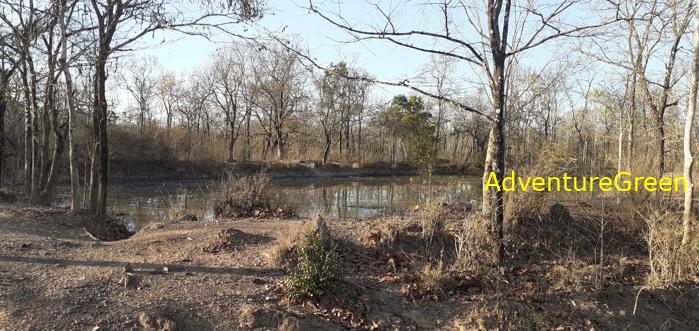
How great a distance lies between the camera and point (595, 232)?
8188mm

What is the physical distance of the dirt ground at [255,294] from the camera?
4555 mm

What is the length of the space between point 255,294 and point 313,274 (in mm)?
655

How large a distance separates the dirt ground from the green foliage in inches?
4.6

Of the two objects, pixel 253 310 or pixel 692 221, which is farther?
pixel 692 221

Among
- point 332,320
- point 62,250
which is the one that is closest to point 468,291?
point 332,320

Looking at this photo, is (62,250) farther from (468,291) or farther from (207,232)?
(468,291)

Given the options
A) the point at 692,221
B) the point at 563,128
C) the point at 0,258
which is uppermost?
the point at 563,128

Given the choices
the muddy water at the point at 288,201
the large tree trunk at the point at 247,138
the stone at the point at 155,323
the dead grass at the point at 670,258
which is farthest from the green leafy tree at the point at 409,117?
the stone at the point at 155,323

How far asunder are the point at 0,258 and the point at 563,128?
42.7m

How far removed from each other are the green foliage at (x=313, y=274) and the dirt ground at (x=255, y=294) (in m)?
0.12

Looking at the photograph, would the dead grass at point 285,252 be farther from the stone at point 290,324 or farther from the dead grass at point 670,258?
the dead grass at point 670,258

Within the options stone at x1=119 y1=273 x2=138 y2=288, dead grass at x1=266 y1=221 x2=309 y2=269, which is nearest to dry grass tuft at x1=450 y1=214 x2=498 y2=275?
dead grass at x1=266 y1=221 x2=309 y2=269

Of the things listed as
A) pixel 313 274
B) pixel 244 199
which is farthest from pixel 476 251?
pixel 244 199

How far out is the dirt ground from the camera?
4.55m
